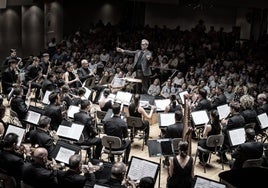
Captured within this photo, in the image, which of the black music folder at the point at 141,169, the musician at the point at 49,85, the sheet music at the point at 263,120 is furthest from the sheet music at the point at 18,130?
the sheet music at the point at 263,120

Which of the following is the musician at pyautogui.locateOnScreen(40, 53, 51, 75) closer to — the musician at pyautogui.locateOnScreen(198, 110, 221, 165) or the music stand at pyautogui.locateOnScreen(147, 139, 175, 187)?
the musician at pyautogui.locateOnScreen(198, 110, 221, 165)

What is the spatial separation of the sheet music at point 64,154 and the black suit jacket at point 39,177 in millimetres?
831

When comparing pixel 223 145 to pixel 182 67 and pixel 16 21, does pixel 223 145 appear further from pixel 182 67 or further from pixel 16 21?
pixel 16 21

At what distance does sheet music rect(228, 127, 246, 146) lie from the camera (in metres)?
8.45

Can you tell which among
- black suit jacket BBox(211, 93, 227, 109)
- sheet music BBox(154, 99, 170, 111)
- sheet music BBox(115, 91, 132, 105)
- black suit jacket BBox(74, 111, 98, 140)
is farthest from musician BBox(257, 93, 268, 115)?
black suit jacket BBox(74, 111, 98, 140)

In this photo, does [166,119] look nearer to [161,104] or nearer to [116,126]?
[116,126]

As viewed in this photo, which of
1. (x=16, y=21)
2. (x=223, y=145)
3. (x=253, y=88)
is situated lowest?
(x=223, y=145)

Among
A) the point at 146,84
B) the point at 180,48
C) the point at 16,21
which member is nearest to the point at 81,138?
the point at 146,84

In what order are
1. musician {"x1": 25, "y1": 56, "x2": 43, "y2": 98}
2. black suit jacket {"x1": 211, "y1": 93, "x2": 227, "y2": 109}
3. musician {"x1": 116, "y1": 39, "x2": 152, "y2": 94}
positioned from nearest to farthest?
1. black suit jacket {"x1": 211, "y1": 93, "x2": 227, "y2": 109}
2. musician {"x1": 116, "y1": 39, "x2": 152, "y2": 94}
3. musician {"x1": 25, "y1": 56, "x2": 43, "y2": 98}

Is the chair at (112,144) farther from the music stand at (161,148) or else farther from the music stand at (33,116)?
the music stand at (33,116)

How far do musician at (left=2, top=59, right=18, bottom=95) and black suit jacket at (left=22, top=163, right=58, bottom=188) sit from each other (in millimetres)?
6467

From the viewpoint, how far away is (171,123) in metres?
9.49

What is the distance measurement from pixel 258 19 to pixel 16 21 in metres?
10.8

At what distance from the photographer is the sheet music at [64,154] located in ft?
24.2
